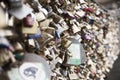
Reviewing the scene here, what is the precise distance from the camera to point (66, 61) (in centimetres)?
391

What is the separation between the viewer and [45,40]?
308cm

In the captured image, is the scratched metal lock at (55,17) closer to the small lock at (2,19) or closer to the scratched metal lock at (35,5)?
the scratched metal lock at (35,5)

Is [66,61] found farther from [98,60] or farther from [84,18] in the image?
[98,60]

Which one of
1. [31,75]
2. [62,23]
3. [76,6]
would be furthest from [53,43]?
[76,6]

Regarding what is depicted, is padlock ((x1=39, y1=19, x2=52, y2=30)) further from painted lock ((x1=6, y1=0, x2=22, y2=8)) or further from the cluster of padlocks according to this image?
painted lock ((x1=6, y1=0, x2=22, y2=8))

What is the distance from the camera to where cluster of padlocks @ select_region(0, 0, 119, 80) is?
2.37 meters

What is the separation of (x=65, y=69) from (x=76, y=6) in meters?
0.90

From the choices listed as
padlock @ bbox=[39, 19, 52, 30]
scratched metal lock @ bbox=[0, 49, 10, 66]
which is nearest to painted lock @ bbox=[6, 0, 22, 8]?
scratched metal lock @ bbox=[0, 49, 10, 66]

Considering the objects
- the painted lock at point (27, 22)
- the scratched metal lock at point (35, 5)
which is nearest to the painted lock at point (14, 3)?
the painted lock at point (27, 22)

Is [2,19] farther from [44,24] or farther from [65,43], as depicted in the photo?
[65,43]

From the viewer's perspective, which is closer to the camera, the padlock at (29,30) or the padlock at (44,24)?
the padlock at (29,30)

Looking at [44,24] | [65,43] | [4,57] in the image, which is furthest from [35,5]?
[4,57]

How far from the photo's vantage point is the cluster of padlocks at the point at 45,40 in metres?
2.37

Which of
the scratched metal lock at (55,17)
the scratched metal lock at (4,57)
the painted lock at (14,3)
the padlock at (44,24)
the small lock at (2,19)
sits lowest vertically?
the scratched metal lock at (4,57)
